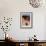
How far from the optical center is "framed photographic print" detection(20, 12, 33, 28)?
500cm

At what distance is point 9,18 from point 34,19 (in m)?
0.90

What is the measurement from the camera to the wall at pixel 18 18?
4.97 m

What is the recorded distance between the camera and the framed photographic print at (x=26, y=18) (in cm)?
500

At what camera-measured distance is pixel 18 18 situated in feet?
16.4

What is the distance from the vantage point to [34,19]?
502 centimetres

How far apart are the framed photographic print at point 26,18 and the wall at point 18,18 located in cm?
11

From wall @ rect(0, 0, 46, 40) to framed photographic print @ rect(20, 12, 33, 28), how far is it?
108 mm

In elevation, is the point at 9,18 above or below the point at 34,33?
above

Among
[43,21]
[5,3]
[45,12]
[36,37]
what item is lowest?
[36,37]

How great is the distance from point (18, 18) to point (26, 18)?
293 mm

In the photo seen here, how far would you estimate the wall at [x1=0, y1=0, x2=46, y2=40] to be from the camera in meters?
4.97

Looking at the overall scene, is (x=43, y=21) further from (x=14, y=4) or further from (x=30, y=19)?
(x=14, y=4)

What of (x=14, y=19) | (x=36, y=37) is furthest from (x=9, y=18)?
(x=36, y=37)

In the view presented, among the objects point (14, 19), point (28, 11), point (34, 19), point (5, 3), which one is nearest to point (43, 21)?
point (34, 19)
